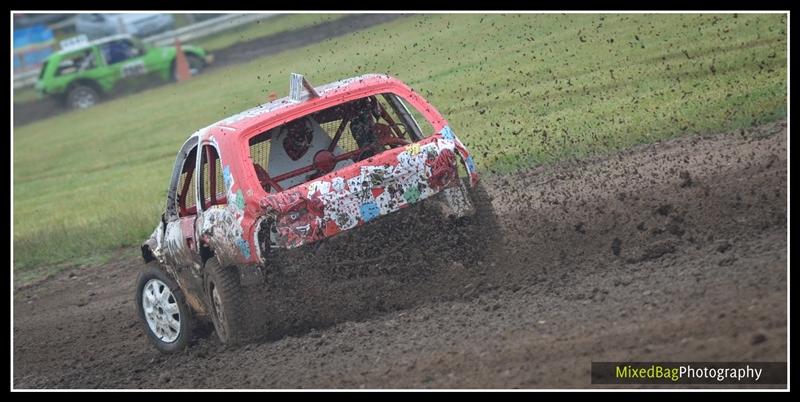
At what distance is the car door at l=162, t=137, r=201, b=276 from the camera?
8391 mm

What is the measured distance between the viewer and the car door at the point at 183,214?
839 cm

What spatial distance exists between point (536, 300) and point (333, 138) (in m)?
A: 2.23

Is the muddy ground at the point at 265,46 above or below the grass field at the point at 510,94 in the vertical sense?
above

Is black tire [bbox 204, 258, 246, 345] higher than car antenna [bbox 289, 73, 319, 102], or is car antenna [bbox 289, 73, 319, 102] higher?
car antenna [bbox 289, 73, 319, 102]

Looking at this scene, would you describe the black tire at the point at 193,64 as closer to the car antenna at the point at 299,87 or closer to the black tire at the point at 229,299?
the car antenna at the point at 299,87

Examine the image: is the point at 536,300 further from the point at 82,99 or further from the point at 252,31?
the point at 252,31

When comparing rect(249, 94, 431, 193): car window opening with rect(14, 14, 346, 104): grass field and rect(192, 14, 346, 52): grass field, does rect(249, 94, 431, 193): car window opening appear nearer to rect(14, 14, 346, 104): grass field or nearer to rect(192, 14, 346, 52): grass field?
rect(14, 14, 346, 104): grass field


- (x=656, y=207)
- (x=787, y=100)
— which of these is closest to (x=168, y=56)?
(x=787, y=100)

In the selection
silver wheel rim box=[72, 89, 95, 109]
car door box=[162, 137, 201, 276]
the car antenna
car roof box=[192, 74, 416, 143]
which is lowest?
car door box=[162, 137, 201, 276]

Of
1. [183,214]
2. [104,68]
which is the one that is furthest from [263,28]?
[183,214]

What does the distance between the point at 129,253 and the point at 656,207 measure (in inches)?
294

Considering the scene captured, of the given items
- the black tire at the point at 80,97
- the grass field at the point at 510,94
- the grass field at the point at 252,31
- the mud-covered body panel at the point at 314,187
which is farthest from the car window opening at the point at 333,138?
the black tire at the point at 80,97

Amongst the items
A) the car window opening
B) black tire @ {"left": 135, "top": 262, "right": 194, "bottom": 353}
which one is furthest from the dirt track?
the car window opening

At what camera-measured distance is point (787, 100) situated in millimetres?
11109
